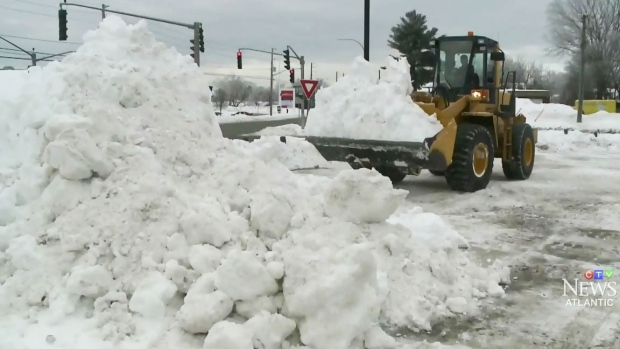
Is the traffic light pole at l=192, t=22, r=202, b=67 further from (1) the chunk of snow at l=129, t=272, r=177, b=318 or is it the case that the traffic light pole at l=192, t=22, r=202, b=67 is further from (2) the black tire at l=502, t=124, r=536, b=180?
(1) the chunk of snow at l=129, t=272, r=177, b=318

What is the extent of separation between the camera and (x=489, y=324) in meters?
4.84

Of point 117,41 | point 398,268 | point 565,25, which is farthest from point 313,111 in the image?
point 565,25

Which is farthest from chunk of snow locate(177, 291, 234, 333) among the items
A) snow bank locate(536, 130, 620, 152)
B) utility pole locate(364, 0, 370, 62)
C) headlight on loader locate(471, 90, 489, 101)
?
snow bank locate(536, 130, 620, 152)

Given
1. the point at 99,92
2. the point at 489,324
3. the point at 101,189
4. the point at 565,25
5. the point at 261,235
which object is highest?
the point at 565,25

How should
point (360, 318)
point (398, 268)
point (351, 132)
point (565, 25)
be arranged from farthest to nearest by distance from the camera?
point (565, 25) < point (351, 132) < point (398, 268) < point (360, 318)

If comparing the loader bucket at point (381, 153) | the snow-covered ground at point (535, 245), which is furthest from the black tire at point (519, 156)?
the loader bucket at point (381, 153)

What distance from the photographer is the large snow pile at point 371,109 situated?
32.3 ft

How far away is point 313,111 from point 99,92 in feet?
18.1

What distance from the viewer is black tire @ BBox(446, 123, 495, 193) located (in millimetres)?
10492

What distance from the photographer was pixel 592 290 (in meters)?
5.70

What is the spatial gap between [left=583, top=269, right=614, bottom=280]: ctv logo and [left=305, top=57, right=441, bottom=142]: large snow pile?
3881 mm

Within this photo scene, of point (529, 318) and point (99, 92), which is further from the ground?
point (99, 92)

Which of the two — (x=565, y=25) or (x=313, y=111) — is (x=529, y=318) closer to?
(x=313, y=111)

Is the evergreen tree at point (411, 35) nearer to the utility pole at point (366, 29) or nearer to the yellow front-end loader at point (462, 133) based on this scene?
the utility pole at point (366, 29)
